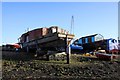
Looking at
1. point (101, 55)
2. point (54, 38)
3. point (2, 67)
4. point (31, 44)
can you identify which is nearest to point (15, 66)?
point (2, 67)

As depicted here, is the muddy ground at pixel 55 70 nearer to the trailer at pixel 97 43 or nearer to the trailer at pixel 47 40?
the trailer at pixel 47 40

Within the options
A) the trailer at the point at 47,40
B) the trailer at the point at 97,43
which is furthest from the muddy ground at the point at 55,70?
the trailer at the point at 97,43

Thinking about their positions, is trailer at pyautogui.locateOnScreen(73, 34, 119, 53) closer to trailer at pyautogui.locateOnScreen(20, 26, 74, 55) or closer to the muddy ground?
trailer at pyautogui.locateOnScreen(20, 26, 74, 55)

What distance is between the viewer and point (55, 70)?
16.3 metres

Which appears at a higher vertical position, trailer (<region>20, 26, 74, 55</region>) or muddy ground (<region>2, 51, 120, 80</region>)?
trailer (<region>20, 26, 74, 55</region>)

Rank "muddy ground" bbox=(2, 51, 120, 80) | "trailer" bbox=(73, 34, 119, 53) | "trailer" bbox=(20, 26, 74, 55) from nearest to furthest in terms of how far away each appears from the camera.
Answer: "muddy ground" bbox=(2, 51, 120, 80), "trailer" bbox=(20, 26, 74, 55), "trailer" bbox=(73, 34, 119, 53)

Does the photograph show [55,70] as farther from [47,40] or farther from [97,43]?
[97,43]

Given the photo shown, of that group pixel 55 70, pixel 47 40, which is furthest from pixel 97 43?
pixel 55 70

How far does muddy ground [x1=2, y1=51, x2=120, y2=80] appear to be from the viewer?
14.9m

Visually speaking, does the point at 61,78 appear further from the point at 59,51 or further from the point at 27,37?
the point at 27,37

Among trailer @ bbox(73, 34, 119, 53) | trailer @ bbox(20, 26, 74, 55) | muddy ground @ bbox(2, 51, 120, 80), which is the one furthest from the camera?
trailer @ bbox(73, 34, 119, 53)

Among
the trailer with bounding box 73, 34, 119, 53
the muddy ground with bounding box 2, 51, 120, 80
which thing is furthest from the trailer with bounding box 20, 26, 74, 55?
the trailer with bounding box 73, 34, 119, 53

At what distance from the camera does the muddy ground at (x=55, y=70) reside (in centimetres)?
1489

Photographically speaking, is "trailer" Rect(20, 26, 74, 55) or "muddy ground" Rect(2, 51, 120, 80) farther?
"trailer" Rect(20, 26, 74, 55)
